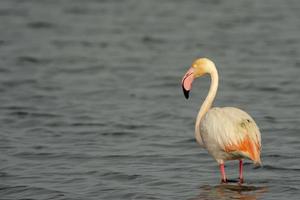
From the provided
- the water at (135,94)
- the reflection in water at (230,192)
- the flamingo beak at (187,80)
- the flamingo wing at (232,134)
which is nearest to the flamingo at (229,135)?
the flamingo wing at (232,134)

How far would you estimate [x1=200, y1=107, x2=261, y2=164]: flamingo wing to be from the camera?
1073 centimetres

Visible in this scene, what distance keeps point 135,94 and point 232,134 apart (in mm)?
6786

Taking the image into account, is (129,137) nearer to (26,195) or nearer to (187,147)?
(187,147)

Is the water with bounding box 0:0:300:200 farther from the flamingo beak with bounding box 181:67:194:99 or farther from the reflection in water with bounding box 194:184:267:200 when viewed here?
the flamingo beak with bounding box 181:67:194:99

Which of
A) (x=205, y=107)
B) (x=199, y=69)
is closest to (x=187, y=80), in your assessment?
(x=199, y=69)

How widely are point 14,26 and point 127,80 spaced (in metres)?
7.37

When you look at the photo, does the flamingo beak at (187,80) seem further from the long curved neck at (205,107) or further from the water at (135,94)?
the water at (135,94)

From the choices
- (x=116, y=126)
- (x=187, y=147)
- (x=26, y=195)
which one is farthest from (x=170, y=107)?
(x=26, y=195)

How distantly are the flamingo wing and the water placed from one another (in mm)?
545

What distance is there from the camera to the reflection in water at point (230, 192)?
35.1 feet

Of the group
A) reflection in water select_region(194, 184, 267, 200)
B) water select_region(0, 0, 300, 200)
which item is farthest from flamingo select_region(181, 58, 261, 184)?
water select_region(0, 0, 300, 200)

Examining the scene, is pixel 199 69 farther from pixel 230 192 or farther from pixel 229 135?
pixel 230 192

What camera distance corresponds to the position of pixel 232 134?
10773 mm

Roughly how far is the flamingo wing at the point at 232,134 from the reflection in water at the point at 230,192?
42 cm
